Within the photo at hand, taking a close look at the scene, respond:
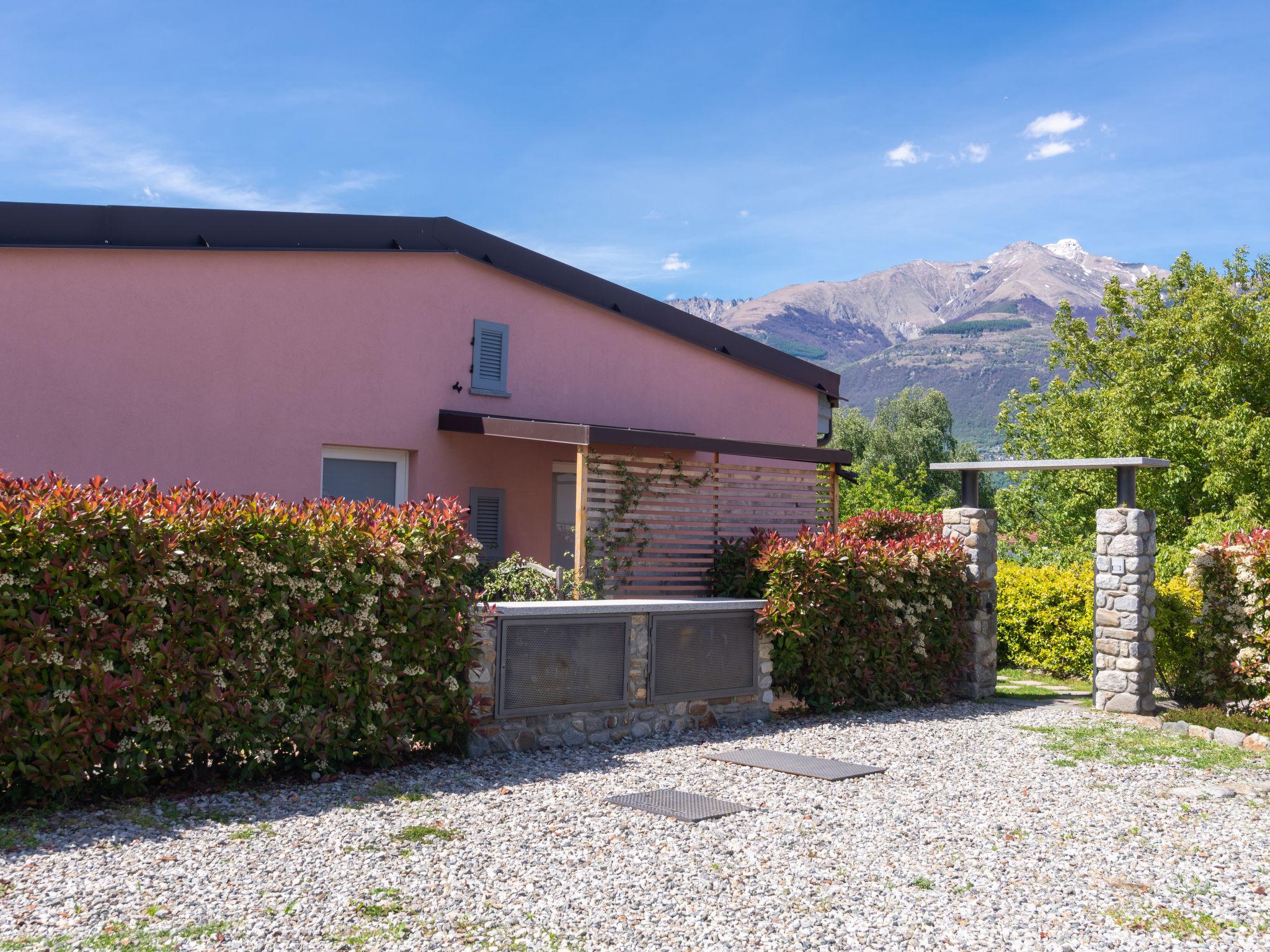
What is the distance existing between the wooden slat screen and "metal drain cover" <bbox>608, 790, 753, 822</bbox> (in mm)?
4454

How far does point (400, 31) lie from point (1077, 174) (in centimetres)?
7298

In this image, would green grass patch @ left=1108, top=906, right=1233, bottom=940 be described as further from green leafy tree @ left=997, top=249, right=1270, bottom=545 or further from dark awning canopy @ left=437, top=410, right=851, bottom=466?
green leafy tree @ left=997, top=249, right=1270, bottom=545

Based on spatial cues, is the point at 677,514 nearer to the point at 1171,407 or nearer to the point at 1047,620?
the point at 1047,620

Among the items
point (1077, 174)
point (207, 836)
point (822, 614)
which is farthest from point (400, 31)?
point (1077, 174)

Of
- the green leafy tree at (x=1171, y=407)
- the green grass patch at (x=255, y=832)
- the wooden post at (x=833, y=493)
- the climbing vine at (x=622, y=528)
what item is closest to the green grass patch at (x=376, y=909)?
the green grass patch at (x=255, y=832)

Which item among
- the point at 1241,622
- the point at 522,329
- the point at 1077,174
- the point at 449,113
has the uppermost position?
the point at 1077,174

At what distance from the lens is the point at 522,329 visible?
43.8 ft

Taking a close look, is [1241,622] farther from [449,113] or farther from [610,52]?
[449,113]

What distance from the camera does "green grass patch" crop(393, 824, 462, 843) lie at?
5332mm

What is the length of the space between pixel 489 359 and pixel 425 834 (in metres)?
8.39

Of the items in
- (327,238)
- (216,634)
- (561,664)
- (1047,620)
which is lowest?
(1047,620)

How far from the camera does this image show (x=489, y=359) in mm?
13031

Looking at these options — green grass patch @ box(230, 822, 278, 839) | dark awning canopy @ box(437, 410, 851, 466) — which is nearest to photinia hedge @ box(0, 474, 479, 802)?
green grass patch @ box(230, 822, 278, 839)

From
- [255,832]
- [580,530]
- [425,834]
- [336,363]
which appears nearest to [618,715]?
[580,530]
